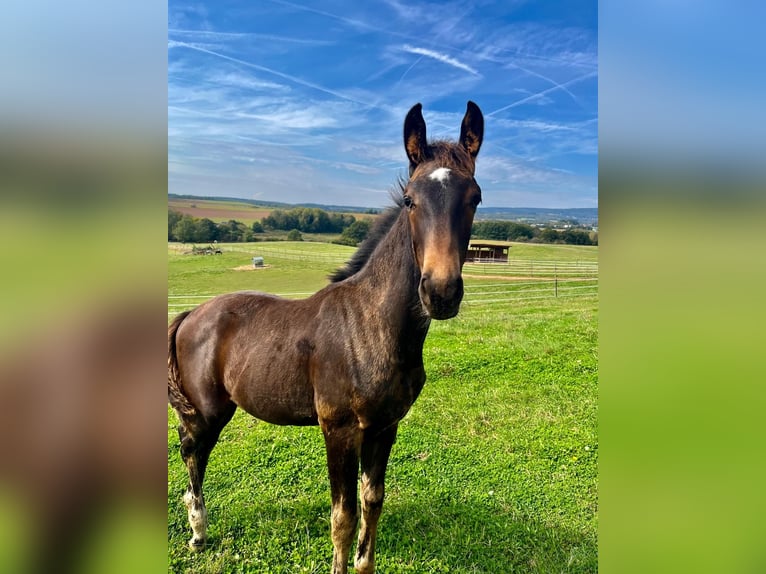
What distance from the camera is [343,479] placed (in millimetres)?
2449

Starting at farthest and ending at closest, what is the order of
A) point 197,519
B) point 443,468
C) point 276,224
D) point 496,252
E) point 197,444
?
point 496,252
point 276,224
point 443,468
point 197,519
point 197,444

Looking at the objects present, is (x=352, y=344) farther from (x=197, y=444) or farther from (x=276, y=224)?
(x=276, y=224)

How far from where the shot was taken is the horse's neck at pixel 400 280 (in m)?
2.28

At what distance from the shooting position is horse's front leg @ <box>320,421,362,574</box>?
2.40 m

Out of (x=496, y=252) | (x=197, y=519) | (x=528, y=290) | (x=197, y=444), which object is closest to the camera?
(x=197, y=444)

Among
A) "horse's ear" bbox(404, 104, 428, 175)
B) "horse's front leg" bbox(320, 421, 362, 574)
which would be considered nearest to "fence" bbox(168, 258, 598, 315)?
"horse's front leg" bbox(320, 421, 362, 574)

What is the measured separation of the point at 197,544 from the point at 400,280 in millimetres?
2573

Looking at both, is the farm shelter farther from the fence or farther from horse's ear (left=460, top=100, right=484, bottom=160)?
horse's ear (left=460, top=100, right=484, bottom=160)

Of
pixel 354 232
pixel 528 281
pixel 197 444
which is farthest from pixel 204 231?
pixel 528 281

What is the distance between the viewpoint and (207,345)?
293 centimetres

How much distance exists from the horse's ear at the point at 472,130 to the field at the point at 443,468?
2.88 feet

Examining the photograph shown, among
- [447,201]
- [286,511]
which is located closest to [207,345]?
[286,511]
